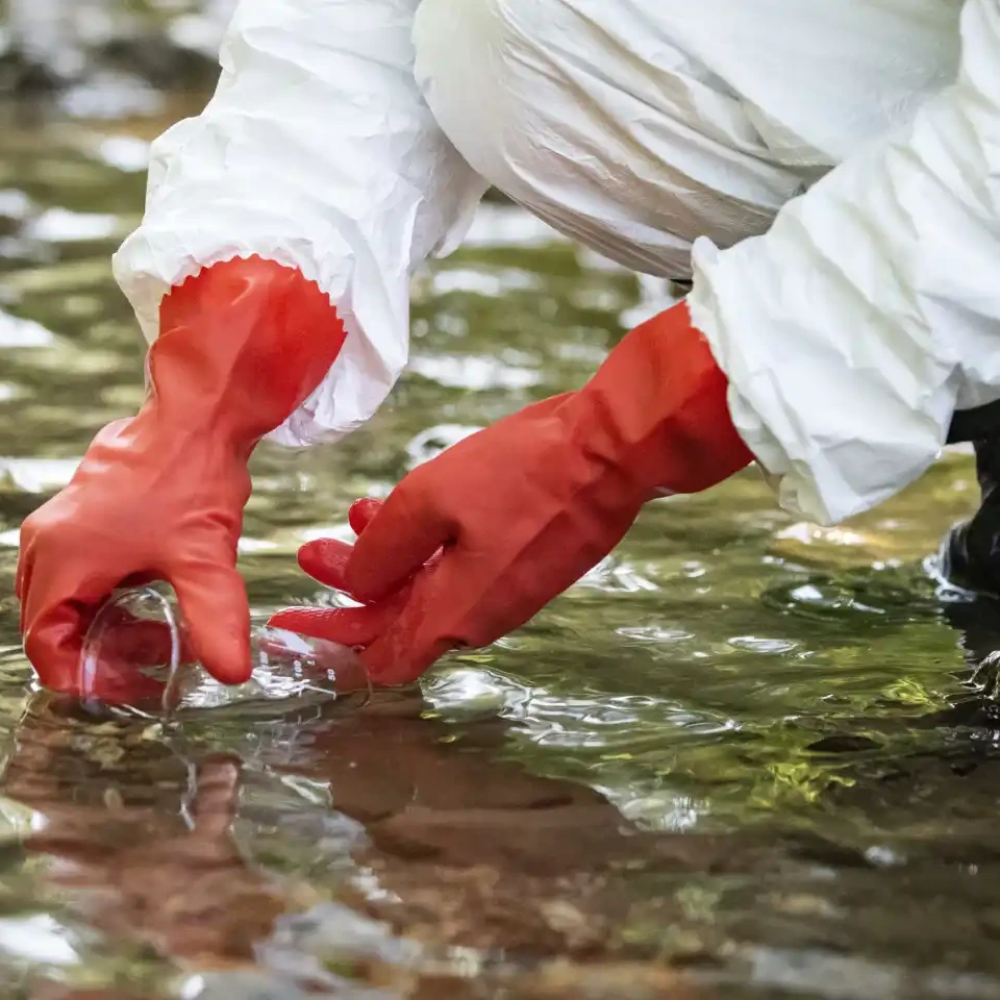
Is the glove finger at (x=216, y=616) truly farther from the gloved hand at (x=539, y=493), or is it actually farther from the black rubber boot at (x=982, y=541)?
the black rubber boot at (x=982, y=541)

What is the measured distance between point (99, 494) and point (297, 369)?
158 millimetres

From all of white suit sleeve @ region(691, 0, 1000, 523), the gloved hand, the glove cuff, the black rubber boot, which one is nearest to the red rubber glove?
the glove cuff

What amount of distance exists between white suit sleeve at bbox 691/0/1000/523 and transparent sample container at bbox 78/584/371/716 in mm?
355

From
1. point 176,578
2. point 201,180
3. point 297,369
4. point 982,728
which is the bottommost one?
point 982,728

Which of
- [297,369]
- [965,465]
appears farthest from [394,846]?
[965,465]

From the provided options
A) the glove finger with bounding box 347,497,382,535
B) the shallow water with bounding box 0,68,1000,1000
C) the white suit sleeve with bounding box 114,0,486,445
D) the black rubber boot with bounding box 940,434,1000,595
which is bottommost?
the shallow water with bounding box 0,68,1000,1000

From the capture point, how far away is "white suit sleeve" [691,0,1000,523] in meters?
0.91

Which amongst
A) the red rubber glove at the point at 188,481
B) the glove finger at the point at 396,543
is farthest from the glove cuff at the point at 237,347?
the glove finger at the point at 396,543

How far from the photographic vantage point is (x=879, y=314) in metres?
0.91

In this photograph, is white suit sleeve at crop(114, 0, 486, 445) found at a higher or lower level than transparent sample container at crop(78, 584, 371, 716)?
higher

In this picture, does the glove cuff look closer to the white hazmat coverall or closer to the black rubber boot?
the white hazmat coverall

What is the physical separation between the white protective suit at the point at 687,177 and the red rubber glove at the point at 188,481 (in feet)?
0.12

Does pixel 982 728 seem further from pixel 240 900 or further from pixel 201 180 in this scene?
pixel 201 180

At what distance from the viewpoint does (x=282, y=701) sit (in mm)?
1056
